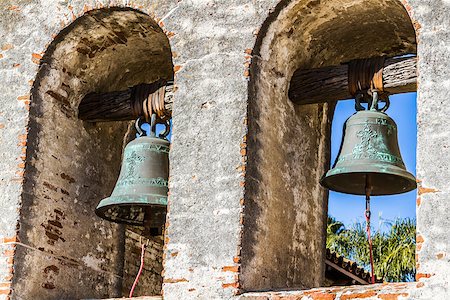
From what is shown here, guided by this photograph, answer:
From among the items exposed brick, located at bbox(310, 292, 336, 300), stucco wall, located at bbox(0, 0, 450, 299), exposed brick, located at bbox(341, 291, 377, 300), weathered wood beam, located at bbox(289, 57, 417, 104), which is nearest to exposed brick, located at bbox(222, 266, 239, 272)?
stucco wall, located at bbox(0, 0, 450, 299)

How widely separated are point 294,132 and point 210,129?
57cm

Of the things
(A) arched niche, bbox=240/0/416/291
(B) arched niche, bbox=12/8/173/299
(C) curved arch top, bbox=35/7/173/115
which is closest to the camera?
(A) arched niche, bbox=240/0/416/291

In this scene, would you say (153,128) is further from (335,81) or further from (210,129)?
(335,81)

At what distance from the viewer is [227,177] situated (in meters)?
5.56

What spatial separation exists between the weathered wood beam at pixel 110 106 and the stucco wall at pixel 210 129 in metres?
0.40

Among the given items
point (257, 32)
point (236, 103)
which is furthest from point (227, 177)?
point (257, 32)

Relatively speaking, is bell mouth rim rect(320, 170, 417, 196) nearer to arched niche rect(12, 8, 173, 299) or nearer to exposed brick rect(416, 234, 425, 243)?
exposed brick rect(416, 234, 425, 243)

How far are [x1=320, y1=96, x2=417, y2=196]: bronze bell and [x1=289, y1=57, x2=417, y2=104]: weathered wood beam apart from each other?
0.43 ft

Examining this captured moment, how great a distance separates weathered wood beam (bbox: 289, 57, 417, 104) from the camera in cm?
571

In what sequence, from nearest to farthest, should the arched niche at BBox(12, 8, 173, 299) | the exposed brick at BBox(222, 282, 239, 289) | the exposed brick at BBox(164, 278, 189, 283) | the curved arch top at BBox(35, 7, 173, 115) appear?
the exposed brick at BBox(222, 282, 239, 289), the exposed brick at BBox(164, 278, 189, 283), the arched niche at BBox(12, 8, 173, 299), the curved arch top at BBox(35, 7, 173, 115)

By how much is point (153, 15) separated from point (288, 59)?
762mm

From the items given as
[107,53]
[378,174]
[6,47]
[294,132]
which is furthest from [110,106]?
[378,174]

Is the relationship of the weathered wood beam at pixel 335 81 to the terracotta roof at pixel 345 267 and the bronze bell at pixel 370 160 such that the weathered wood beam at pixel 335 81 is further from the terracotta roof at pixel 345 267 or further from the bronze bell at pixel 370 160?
the terracotta roof at pixel 345 267

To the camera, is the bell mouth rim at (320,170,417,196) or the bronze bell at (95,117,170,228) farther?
the bronze bell at (95,117,170,228)
